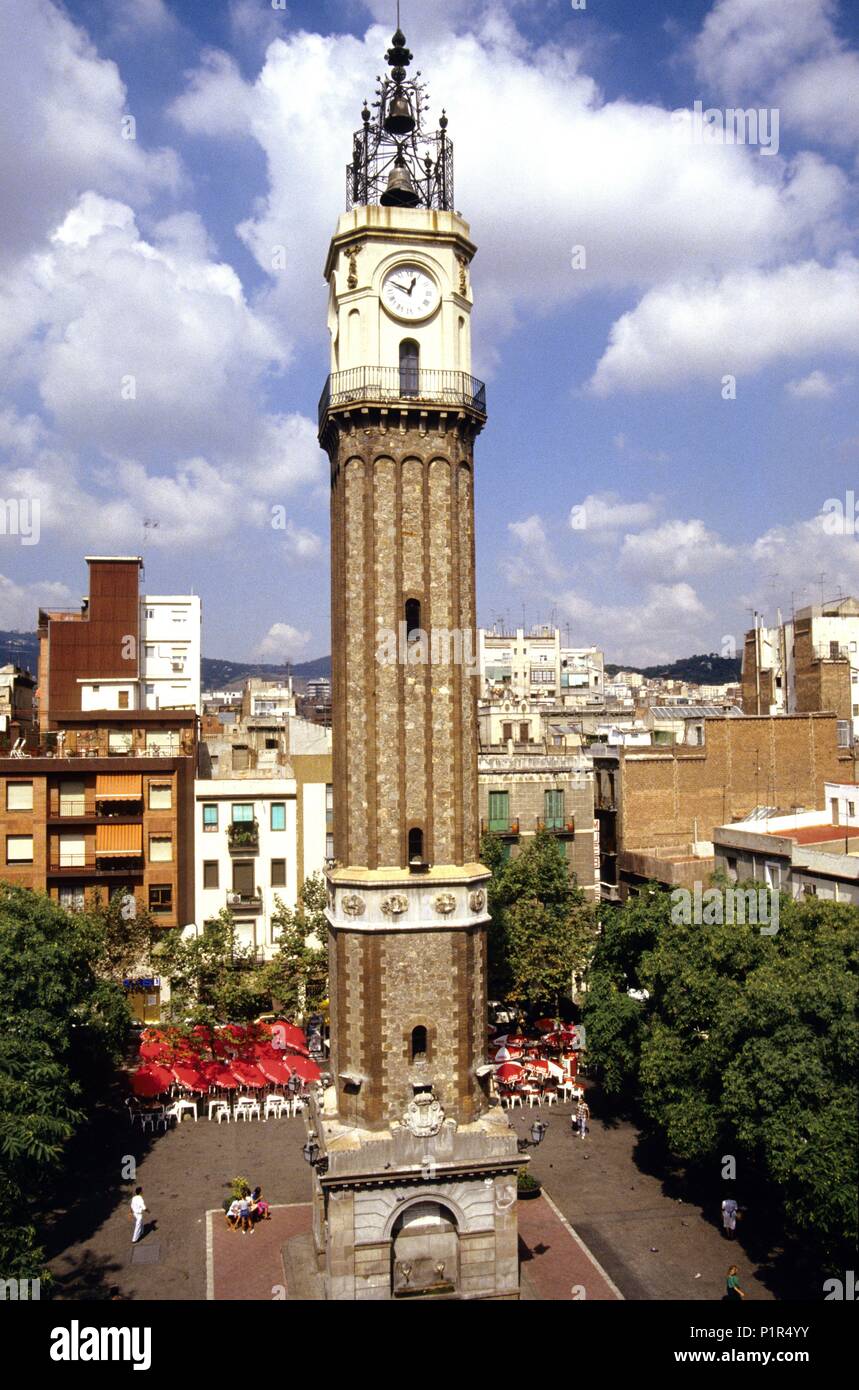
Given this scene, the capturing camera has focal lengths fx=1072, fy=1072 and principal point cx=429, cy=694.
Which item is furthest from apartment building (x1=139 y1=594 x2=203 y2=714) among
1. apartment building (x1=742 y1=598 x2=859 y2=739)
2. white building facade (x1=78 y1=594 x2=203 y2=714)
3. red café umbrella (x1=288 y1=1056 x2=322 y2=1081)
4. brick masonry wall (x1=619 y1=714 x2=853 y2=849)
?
apartment building (x1=742 y1=598 x2=859 y2=739)

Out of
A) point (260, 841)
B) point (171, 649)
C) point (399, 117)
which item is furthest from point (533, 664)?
point (399, 117)

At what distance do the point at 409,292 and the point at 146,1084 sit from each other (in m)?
29.4

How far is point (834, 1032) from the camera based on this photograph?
24.7 metres

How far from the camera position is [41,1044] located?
29734mm

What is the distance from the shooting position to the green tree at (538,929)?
46156 millimetres

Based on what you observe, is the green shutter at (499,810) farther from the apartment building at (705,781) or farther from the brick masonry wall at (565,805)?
the apartment building at (705,781)

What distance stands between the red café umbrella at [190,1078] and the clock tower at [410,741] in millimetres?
11920

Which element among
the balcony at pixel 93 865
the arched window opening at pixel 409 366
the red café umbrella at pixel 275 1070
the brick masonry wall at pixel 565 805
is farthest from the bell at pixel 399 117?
the red café umbrella at pixel 275 1070

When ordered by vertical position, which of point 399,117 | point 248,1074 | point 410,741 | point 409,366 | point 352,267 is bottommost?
point 248,1074

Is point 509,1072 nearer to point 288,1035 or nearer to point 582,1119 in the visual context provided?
point 582,1119

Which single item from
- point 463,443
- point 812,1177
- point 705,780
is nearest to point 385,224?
point 463,443

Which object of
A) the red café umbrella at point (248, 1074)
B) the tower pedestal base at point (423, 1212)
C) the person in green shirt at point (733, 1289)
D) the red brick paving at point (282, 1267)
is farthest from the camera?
the red café umbrella at point (248, 1074)

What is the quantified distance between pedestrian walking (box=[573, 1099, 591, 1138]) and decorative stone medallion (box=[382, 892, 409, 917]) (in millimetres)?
16157

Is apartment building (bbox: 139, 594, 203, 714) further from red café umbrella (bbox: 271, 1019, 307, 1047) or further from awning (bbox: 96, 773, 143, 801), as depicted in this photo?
red café umbrella (bbox: 271, 1019, 307, 1047)
